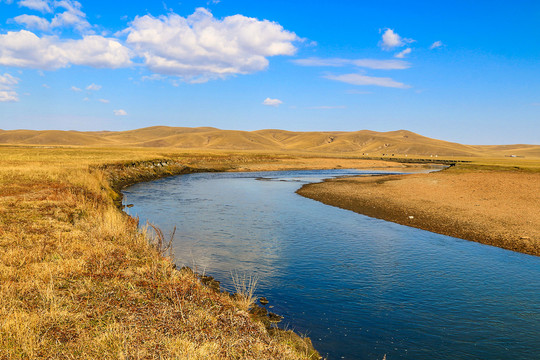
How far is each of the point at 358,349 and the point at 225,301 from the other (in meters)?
3.58

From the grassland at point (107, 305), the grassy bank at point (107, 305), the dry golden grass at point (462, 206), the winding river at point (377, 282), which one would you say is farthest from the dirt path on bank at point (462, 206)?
the grassland at point (107, 305)

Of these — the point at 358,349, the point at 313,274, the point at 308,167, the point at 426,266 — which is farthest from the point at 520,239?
the point at 308,167

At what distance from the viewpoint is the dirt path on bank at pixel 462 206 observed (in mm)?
19062

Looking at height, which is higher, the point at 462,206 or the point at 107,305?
the point at 462,206

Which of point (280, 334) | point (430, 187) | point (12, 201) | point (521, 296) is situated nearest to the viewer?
point (280, 334)

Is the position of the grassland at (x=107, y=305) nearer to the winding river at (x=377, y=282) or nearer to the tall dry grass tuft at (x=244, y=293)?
the tall dry grass tuft at (x=244, y=293)

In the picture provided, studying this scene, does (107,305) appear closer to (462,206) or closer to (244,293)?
(244,293)

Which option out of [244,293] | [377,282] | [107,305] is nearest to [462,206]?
[377,282]

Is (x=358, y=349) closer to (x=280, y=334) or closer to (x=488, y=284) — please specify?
(x=280, y=334)

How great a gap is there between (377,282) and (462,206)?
17383 millimetres

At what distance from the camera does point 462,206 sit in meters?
26.1

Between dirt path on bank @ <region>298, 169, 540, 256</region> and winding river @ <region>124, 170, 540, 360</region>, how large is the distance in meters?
1.80

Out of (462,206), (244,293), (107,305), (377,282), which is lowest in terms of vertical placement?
(377,282)

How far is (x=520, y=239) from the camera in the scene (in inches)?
698
